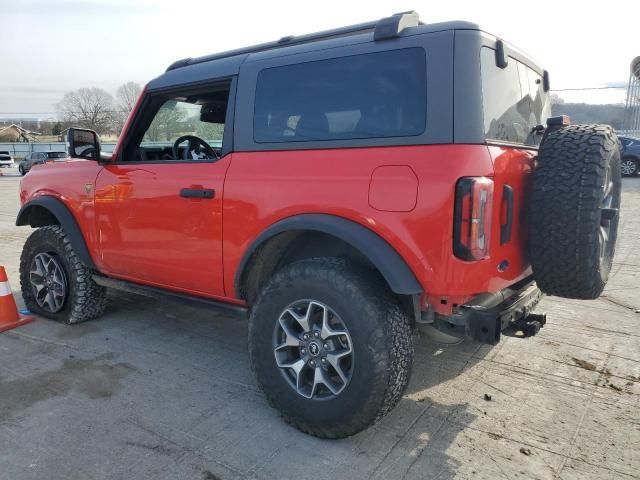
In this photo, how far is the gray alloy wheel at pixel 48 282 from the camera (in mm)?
4402

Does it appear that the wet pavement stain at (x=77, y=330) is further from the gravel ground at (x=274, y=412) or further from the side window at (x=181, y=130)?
the side window at (x=181, y=130)

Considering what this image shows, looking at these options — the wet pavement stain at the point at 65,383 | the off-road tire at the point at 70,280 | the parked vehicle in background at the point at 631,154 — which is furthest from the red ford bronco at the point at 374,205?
the parked vehicle in background at the point at 631,154

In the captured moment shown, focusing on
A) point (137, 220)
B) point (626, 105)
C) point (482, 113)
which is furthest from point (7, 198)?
point (626, 105)

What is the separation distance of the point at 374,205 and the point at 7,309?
369 cm

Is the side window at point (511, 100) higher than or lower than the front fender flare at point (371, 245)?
higher

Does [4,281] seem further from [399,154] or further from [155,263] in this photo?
[399,154]

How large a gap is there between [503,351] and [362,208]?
2044 mm

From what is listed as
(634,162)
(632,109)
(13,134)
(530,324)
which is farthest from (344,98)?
(13,134)

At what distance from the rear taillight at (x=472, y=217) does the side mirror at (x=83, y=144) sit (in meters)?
2.95

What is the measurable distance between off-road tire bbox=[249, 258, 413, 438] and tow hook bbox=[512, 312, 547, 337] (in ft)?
2.01

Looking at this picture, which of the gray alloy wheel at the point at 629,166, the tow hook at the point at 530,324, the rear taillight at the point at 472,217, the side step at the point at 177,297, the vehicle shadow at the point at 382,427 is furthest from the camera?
the gray alloy wheel at the point at 629,166

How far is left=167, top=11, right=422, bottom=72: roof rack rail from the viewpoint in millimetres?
2514

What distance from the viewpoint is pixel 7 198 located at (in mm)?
16859

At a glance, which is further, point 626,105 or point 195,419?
point 626,105
